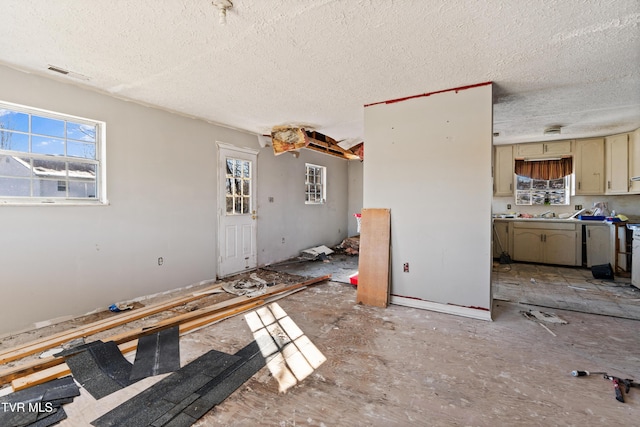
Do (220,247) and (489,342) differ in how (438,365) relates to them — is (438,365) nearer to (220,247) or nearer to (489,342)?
(489,342)

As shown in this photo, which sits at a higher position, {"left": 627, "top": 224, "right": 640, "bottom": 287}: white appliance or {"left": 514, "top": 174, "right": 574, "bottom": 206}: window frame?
{"left": 514, "top": 174, "right": 574, "bottom": 206}: window frame

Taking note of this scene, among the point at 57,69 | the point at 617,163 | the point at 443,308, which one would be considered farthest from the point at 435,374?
the point at 617,163

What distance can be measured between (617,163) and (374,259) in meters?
4.94

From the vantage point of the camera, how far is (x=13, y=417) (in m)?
1.71

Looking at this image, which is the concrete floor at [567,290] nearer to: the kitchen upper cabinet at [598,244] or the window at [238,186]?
the kitchen upper cabinet at [598,244]

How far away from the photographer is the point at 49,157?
3.09m

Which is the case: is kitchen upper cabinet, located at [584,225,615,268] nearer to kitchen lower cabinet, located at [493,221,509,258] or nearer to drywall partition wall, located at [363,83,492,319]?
kitchen lower cabinet, located at [493,221,509,258]

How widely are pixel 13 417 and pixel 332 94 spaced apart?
3.73 meters

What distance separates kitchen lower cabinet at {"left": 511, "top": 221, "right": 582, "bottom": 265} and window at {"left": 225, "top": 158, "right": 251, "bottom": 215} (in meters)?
5.31

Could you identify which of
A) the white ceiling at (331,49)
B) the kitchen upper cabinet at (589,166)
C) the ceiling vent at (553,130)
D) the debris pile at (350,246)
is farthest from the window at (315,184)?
the kitchen upper cabinet at (589,166)

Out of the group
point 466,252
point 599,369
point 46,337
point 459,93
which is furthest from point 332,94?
point 46,337

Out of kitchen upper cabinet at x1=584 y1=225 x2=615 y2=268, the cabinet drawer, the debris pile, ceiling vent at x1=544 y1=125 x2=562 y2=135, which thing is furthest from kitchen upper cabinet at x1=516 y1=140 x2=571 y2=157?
the debris pile

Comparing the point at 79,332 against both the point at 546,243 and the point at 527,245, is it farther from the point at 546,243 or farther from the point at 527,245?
the point at 546,243

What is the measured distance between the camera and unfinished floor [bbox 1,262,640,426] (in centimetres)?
175
